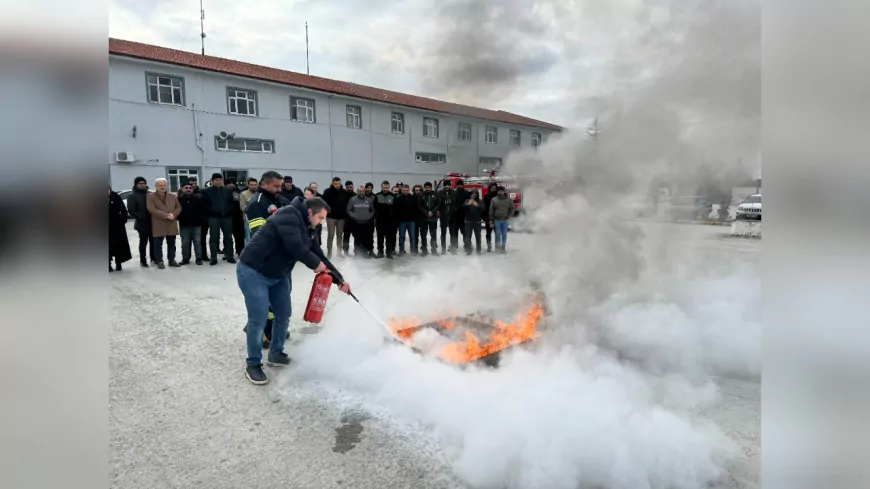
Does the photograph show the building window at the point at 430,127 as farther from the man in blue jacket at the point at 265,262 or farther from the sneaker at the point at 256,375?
the sneaker at the point at 256,375

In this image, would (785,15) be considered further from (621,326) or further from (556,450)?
(621,326)

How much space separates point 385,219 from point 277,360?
5862 mm

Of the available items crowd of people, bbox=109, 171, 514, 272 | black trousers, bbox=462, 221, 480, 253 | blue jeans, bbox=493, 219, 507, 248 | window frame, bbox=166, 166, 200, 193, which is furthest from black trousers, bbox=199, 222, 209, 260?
window frame, bbox=166, 166, 200, 193

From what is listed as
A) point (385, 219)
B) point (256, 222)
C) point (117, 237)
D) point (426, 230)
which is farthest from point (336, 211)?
point (256, 222)

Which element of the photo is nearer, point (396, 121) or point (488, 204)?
point (488, 204)

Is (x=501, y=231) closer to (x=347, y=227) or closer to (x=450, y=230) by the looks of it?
(x=450, y=230)

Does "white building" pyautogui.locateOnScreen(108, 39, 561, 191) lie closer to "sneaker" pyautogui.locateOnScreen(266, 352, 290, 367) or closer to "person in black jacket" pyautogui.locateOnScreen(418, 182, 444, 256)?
"person in black jacket" pyautogui.locateOnScreen(418, 182, 444, 256)

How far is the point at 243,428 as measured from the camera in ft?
9.39

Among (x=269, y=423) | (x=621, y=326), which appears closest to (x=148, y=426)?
(x=269, y=423)

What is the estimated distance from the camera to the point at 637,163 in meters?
4.90

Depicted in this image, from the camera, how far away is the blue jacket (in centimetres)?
350

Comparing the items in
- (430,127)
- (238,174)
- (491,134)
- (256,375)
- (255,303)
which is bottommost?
(256,375)

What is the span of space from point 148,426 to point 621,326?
4111 mm

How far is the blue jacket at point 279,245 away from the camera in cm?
350
